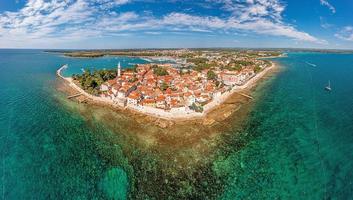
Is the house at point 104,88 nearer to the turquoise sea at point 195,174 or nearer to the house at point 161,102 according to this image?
the turquoise sea at point 195,174

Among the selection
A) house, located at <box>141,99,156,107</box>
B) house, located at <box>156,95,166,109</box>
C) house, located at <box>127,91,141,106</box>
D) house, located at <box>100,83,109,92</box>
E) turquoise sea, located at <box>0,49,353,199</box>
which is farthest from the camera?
house, located at <box>100,83,109,92</box>

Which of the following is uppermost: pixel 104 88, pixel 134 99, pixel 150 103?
pixel 104 88

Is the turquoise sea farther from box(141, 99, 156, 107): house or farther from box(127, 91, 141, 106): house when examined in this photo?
box(141, 99, 156, 107): house

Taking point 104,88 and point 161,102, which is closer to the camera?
point 161,102

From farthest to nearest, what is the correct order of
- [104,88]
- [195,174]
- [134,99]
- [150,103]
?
[104,88] < [134,99] < [150,103] < [195,174]

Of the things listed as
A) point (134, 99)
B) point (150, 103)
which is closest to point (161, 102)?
point (150, 103)

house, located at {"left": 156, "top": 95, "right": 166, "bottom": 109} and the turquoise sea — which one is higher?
house, located at {"left": 156, "top": 95, "right": 166, "bottom": 109}

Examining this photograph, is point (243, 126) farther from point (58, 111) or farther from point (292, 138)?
point (58, 111)

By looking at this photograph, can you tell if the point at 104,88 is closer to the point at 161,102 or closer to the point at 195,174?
the point at 161,102

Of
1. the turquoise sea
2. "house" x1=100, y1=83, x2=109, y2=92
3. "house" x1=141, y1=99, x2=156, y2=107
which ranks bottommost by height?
the turquoise sea

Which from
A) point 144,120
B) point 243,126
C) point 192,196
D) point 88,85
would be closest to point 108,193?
point 192,196

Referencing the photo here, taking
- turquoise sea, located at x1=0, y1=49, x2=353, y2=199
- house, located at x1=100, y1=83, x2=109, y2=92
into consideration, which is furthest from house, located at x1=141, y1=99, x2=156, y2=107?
house, located at x1=100, y1=83, x2=109, y2=92
